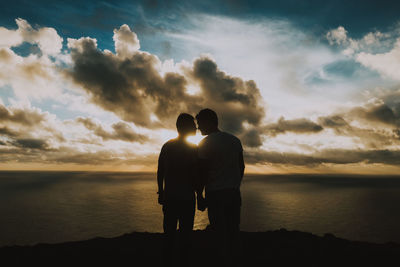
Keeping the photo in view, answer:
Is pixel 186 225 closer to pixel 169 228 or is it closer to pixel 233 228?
pixel 169 228

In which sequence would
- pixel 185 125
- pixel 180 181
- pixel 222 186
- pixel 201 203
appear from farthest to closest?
pixel 185 125
pixel 180 181
pixel 201 203
pixel 222 186

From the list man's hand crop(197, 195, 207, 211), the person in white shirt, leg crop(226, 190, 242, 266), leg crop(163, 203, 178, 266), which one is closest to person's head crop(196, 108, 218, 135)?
the person in white shirt

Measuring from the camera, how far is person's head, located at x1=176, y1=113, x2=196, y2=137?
444 centimetres

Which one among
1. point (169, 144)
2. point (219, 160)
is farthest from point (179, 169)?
point (219, 160)

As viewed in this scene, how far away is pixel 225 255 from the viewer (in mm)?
3656

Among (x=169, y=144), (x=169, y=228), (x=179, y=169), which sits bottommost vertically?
(x=169, y=228)

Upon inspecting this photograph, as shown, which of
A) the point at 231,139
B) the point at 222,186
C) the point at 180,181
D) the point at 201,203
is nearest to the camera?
the point at 222,186

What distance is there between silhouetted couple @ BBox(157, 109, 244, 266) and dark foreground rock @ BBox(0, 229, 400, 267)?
2.15 meters

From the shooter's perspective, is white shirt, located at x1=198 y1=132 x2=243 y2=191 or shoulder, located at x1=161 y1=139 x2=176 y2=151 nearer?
white shirt, located at x1=198 y1=132 x2=243 y2=191

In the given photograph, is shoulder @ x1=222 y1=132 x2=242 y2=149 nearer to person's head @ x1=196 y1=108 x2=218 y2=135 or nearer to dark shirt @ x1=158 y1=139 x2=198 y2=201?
person's head @ x1=196 y1=108 x2=218 y2=135

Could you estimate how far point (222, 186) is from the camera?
143 inches

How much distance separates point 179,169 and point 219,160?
99 centimetres

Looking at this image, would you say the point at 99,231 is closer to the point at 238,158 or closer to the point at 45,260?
the point at 45,260

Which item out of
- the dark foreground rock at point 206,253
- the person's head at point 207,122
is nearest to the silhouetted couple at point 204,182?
the person's head at point 207,122
